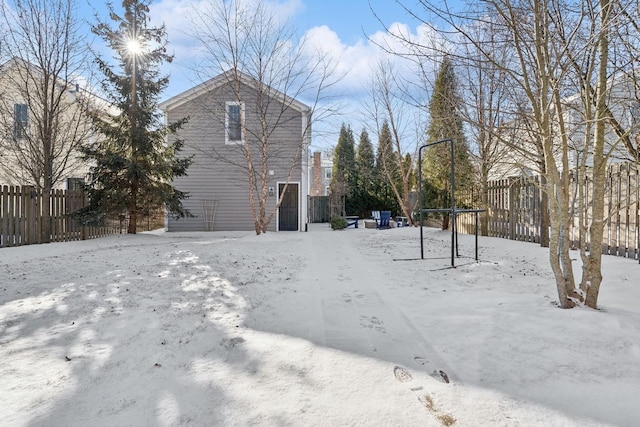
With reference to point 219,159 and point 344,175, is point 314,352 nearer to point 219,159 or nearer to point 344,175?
point 219,159

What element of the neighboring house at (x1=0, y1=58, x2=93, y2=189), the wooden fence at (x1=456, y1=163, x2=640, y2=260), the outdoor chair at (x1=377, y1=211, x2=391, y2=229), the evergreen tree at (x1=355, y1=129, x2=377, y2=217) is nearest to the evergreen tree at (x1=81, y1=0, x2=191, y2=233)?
the neighboring house at (x1=0, y1=58, x2=93, y2=189)

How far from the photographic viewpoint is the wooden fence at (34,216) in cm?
870

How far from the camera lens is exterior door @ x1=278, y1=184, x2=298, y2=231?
14.7 m

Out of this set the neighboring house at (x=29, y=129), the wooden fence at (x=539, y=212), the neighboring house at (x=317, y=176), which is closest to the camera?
the wooden fence at (x=539, y=212)

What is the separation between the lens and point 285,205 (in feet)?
48.4

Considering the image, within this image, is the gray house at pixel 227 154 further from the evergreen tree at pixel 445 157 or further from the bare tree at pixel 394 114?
the evergreen tree at pixel 445 157

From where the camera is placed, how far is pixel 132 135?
1099 cm

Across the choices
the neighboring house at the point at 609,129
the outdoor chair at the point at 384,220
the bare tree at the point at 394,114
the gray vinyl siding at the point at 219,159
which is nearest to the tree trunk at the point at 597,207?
the neighboring house at the point at 609,129

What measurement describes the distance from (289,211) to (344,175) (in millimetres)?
11982

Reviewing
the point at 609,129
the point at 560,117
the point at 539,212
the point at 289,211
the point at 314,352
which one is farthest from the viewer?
the point at 289,211

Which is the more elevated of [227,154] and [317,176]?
[317,176]

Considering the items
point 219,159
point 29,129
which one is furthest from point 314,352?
point 29,129

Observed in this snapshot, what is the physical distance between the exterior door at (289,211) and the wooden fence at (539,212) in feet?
21.2

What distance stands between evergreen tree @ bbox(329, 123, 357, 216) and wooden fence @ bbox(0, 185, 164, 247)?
14759mm
